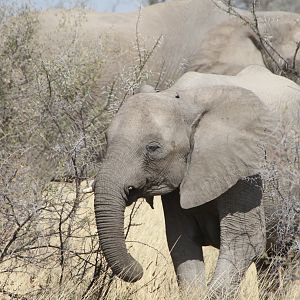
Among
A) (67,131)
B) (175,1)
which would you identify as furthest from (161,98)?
(175,1)

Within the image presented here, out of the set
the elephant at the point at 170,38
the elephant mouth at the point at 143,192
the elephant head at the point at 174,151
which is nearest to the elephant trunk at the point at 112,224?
the elephant head at the point at 174,151

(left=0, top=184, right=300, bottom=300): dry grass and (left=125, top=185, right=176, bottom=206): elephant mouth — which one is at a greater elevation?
(left=125, top=185, right=176, bottom=206): elephant mouth

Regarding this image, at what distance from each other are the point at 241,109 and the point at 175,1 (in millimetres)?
8069

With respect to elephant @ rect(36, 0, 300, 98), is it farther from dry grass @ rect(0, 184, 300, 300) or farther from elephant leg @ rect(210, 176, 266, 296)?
elephant leg @ rect(210, 176, 266, 296)

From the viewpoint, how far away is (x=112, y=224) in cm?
641

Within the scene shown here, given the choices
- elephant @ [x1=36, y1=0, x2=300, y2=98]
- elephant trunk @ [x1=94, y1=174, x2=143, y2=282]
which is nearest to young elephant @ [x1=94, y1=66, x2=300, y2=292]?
elephant trunk @ [x1=94, y1=174, x2=143, y2=282]

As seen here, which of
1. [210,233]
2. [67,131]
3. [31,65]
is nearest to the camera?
[210,233]

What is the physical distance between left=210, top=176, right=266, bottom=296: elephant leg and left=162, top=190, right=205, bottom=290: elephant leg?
9.0 inches

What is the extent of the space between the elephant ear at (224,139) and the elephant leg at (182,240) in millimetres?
270

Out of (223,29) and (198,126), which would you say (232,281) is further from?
(223,29)

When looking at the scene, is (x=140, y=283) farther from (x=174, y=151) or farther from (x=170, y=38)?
(x=170, y=38)

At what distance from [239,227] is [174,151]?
57 centimetres

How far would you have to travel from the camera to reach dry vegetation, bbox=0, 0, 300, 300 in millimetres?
6605

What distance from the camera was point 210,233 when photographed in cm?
713
